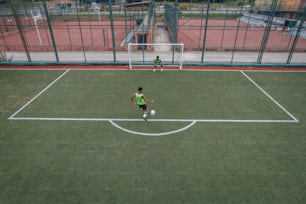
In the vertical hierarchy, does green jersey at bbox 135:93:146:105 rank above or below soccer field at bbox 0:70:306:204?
above

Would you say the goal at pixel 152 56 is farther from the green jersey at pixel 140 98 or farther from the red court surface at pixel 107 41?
the green jersey at pixel 140 98

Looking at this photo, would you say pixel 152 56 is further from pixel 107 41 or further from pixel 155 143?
pixel 155 143

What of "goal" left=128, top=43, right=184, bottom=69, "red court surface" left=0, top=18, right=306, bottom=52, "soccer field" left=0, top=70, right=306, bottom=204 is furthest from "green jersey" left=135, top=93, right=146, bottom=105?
"red court surface" left=0, top=18, right=306, bottom=52

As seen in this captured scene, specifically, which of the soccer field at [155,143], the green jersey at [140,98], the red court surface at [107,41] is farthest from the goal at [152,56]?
the green jersey at [140,98]

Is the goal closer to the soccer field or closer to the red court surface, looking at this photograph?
the red court surface

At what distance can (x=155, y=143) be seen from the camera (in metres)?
7.32

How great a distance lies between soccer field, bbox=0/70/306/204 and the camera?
218 inches

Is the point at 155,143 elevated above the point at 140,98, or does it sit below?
below

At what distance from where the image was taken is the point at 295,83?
1245 cm

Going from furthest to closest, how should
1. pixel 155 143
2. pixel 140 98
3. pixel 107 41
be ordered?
pixel 107 41 < pixel 140 98 < pixel 155 143

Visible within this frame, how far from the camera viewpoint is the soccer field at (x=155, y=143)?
5.54 metres

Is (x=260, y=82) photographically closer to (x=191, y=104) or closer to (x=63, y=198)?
(x=191, y=104)

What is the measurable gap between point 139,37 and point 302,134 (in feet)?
63.3

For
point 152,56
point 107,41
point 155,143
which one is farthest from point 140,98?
point 107,41
